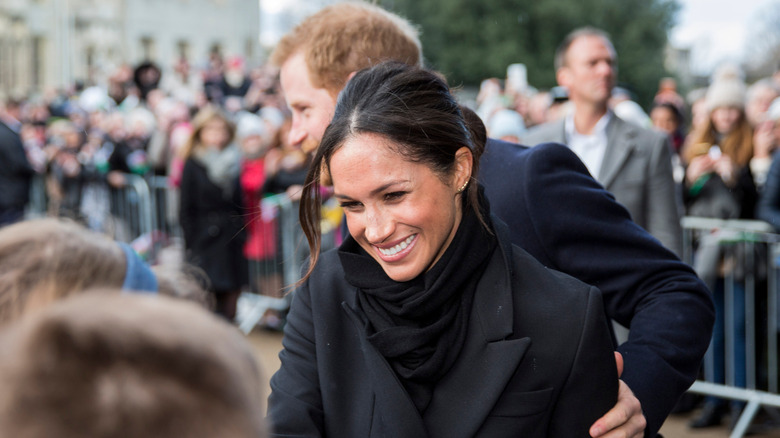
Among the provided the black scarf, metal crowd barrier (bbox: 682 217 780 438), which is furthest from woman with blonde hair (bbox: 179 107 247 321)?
the black scarf

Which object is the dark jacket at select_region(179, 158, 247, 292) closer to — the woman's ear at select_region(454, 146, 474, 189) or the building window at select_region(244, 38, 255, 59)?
the woman's ear at select_region(454, 146, 474, 189)

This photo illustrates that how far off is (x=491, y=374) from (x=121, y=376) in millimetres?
1229

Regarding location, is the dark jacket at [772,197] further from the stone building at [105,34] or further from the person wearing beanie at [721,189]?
the stone building at [105,34]

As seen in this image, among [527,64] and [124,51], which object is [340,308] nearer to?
[527,64]

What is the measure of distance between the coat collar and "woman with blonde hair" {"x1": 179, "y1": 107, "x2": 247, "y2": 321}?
621cm

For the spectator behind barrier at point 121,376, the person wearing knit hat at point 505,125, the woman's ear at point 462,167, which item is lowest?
the person wearing knit hat at point 505,125

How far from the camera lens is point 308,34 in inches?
114

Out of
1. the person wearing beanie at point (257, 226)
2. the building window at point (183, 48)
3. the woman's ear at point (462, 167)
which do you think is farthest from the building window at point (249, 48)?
the woman's ear at point (462, 167)

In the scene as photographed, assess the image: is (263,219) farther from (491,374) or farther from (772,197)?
(491,374)

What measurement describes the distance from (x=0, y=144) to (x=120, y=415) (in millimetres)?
8972

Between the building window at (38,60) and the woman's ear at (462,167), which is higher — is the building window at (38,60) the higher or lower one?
the lower one

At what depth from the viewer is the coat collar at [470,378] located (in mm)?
1986

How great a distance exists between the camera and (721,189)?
6.24 metres

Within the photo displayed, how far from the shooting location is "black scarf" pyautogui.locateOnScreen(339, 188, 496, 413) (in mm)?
1996
